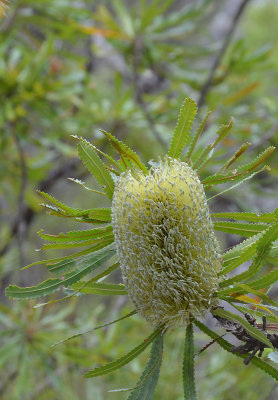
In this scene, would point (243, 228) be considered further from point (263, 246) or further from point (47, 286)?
point (47, 286)

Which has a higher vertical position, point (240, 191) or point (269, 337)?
point (240, 191)

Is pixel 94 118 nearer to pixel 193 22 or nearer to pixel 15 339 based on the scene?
pixel 193 22

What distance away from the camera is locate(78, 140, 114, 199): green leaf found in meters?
0.52

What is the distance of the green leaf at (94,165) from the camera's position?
0.52m

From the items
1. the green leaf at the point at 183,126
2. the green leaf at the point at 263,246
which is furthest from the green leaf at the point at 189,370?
the green leaf at the point at 183,126

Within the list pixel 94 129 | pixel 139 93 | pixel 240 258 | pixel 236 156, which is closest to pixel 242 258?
A: pixel 240 258

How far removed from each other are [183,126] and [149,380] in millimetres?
297

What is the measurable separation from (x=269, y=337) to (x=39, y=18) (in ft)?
5.67

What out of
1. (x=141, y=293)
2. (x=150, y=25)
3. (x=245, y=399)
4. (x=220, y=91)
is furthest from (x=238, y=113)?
(x=141, y=293)

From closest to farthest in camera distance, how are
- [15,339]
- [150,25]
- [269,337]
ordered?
[269,337] < [15,339] < [150,25]

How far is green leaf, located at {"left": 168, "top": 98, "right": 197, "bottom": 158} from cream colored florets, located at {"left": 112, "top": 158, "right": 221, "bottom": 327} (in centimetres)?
4

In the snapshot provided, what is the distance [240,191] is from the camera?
6.29 feet

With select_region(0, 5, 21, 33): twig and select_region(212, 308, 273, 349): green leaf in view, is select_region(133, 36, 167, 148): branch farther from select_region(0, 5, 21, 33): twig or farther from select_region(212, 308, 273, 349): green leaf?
select_region(212, 308, 273, 349): green leaf

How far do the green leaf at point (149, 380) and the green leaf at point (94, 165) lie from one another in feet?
0.66
